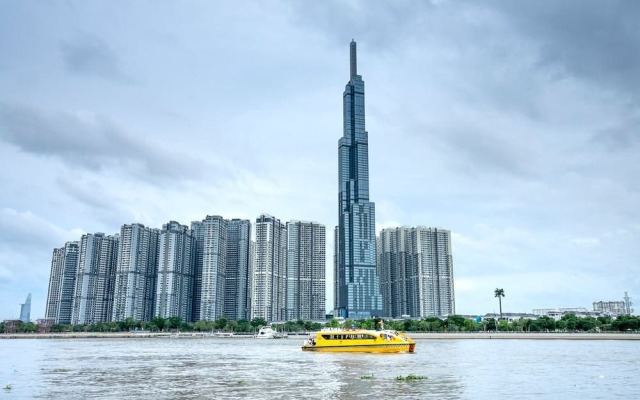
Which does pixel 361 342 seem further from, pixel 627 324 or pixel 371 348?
pixel 627 324

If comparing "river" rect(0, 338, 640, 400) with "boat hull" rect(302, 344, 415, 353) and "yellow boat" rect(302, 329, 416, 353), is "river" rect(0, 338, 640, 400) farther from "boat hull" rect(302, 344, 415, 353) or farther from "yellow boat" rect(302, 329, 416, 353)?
"yellow boat" rect(302, 329, 416, 353)

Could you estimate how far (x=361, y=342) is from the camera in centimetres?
9056

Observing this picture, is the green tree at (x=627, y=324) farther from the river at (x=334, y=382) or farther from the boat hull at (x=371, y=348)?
the river at (x=334, y=382)

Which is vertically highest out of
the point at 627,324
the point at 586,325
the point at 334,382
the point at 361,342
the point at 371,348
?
the point at 627,324

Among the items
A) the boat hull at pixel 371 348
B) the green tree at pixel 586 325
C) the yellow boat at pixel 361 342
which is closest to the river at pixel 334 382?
the boat hull at pixel 371 348

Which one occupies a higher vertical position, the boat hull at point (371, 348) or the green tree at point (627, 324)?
the green tree at point (627, 324)

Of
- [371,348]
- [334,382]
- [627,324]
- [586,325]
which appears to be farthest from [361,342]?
[586,325]

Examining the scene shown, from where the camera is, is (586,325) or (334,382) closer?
Answer: (334,382)

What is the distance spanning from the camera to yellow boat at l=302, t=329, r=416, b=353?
88.2 m

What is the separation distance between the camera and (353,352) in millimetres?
91188

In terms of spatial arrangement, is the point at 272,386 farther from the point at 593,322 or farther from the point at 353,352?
the point at 593,322

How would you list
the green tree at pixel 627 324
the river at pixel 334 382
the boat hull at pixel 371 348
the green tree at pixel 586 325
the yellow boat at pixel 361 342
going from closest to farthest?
1. the river at pixel 334 382
2. the boat hull at pixel 371 348
3. the yellow boat at pixel 361 342
4. the green tree at pixel 627 324
5. the green tree at pixel 586 325

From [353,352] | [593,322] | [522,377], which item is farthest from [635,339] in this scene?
[522,377]

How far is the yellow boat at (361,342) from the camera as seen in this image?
88.2 metres
